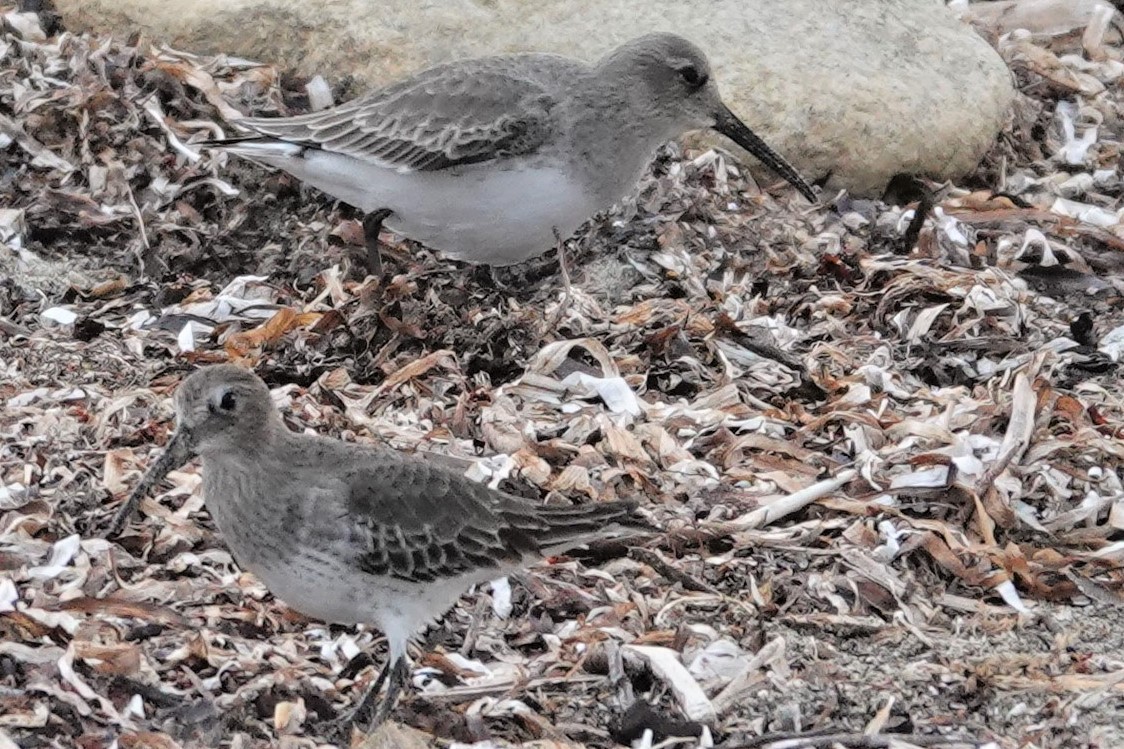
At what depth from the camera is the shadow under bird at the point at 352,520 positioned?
4145 millimetres

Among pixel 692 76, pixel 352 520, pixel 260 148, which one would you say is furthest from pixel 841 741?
pixel 260 148

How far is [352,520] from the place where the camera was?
4199 mm

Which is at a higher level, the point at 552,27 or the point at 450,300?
the point at 552,27

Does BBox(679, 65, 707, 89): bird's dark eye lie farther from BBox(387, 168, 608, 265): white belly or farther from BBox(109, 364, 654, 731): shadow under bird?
BBox(109, 364, 654, 731): shadow under bird

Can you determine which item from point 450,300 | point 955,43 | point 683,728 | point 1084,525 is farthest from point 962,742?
point 955,43

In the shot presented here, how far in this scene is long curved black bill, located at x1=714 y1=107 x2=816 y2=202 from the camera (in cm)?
682

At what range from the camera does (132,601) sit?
4.39 meters

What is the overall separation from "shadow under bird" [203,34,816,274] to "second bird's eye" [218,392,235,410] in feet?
6.99

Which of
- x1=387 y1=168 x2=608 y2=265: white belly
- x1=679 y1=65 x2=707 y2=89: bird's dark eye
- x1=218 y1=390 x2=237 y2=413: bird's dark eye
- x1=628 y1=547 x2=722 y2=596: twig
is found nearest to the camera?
x1=218 y1=390 x2=237 y2=413: bird's dark eye

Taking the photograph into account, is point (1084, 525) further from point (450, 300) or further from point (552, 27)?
point (552, 27)

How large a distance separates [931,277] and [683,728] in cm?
300

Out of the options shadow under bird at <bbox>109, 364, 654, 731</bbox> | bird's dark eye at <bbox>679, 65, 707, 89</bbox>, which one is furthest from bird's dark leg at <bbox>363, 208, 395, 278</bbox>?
shadow under bird at <bbox>109, 364, 654, 731</bbox>

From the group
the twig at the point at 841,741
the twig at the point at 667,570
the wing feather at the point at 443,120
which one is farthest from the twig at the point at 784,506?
the wing feather at the point at 443,120

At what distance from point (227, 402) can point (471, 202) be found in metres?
2.18
